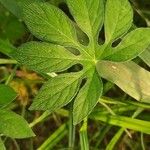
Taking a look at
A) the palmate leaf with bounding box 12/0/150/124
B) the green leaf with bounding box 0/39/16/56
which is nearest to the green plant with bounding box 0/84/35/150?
the palmate leaf with bounding box 12/0/150/124

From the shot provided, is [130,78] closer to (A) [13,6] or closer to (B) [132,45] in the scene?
(B) [132,45]

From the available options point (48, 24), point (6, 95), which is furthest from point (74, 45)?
point (6, 95)

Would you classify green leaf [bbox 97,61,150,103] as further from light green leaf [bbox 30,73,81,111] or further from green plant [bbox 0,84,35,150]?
green plant [bbox 0,84,35,150]

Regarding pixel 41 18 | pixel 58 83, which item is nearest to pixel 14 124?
pixel 58 83

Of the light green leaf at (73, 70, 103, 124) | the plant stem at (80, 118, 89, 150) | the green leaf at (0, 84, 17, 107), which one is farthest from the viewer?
the plant stem at (80, 118, 89, 150)

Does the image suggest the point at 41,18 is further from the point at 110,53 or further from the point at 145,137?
the point at 145,137
